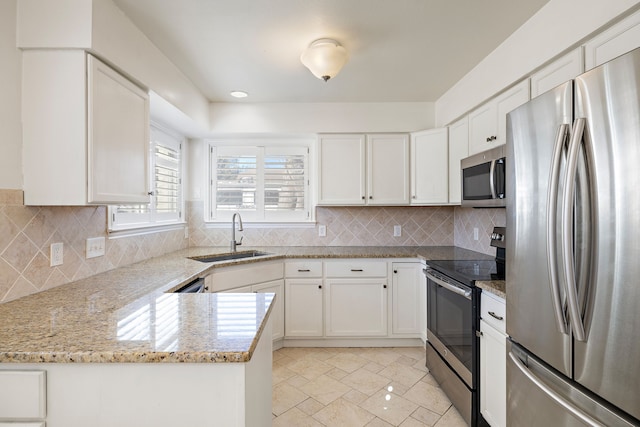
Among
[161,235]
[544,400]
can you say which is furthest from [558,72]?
[161,235]

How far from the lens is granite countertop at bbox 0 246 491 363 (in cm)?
88

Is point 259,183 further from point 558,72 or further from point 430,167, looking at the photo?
point 558,72

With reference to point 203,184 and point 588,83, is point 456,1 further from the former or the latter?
point 203,184

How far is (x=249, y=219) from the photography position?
11.0 ft

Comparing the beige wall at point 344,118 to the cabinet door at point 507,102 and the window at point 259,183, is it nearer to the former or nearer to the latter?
the window at point 259,183

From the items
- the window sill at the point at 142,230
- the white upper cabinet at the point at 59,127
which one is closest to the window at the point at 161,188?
the window sill at the point at 142,230

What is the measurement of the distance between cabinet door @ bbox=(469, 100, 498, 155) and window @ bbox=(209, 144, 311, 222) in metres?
1.70

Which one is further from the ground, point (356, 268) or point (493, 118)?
point (493, 118)

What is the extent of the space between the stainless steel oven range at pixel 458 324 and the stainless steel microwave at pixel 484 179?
260 mm

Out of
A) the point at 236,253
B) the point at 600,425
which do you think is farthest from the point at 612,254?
the point at 236,253

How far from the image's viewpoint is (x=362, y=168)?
310 centimetres

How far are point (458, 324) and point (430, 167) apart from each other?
153 centimetres

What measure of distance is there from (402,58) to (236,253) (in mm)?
2267

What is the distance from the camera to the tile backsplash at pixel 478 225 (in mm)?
2598
